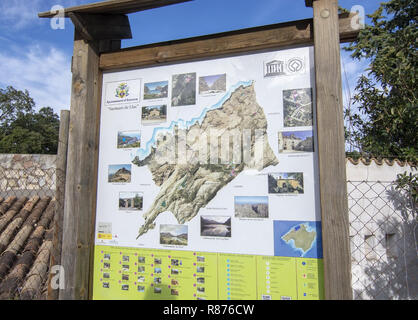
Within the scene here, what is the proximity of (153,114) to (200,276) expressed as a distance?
0.98m

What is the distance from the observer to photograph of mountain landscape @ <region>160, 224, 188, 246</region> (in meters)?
1.49

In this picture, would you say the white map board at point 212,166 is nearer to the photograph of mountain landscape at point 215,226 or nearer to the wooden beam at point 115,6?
the photograph of mountain landscape at point 215,226

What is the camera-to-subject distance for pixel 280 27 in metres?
1.42

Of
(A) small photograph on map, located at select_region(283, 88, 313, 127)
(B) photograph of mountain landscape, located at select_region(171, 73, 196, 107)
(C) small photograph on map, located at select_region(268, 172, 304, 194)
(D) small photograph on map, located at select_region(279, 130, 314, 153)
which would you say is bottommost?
(C) small photograph on map, located at select_region(268, 172, 304, 194)

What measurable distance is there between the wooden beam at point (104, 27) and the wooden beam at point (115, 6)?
0.18ft

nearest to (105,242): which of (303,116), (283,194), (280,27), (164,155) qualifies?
(164,155)

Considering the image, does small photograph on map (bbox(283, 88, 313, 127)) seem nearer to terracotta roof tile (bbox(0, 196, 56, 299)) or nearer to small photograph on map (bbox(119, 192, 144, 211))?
small photograph on map (bbox(119, 192, 144, 211))

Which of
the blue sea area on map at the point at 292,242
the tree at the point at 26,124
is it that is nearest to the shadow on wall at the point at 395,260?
the blue sea area on map at the point at 292,242

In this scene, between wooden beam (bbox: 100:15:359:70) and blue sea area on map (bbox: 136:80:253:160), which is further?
blue sea area on map (bbox: 136:80:253:160)

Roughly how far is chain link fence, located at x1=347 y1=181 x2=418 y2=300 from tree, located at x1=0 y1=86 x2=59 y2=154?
30327 millimetres

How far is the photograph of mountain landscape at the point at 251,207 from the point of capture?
1.38 meters

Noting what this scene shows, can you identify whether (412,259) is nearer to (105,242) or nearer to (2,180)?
(105,242)

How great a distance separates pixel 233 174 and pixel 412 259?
21.7 ft

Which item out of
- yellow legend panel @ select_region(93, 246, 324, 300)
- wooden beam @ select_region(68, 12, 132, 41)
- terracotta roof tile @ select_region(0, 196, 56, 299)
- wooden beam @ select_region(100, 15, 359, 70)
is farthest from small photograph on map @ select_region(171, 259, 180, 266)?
terracotta roof tile @ select_region(0, 196, 56, 299)
